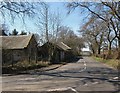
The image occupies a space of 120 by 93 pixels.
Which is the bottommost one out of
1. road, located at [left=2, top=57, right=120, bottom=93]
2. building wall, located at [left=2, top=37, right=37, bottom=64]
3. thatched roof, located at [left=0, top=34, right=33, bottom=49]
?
road, located at [left=2, top=57, right=120, bottom=93]

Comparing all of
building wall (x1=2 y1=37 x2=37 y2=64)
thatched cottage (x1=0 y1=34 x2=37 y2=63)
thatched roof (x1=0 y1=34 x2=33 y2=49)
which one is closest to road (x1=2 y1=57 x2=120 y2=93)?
building wall (x1=2 y1=37 x2=37 y2=64)

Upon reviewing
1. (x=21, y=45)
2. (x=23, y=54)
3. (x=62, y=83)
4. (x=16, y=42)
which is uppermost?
(x=16, y=42)

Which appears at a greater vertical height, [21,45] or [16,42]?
[16,42]

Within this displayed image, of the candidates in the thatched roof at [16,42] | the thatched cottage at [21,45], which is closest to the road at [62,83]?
the thatched cottage at [21,45]

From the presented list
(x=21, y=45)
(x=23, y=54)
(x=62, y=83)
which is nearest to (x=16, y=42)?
(x=21, y=45)

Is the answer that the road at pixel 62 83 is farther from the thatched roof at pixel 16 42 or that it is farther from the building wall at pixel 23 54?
the thatched roof at pixel 16 42

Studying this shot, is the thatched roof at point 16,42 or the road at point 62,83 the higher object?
the thatched roof at point 16,42

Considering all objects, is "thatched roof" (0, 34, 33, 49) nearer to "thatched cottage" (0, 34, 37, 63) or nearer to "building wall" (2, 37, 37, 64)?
"thatched cottage" (0, 34, 37, 63)

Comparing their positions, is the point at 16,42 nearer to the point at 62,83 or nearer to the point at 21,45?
the point at 21,45

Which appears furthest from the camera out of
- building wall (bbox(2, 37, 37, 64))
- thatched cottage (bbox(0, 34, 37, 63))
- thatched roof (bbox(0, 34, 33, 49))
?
thatched roof (bbox(0, 34, 33, 49))

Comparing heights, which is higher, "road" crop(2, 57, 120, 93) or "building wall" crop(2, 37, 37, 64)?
"building wall" crop(2, 37, 37, 64)

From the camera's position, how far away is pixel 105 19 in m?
41.8

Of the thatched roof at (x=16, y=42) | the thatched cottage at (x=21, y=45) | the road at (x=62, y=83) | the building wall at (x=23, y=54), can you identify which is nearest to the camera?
the road at (x=62, y=83)

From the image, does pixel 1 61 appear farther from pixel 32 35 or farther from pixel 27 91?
pixel 32 35
